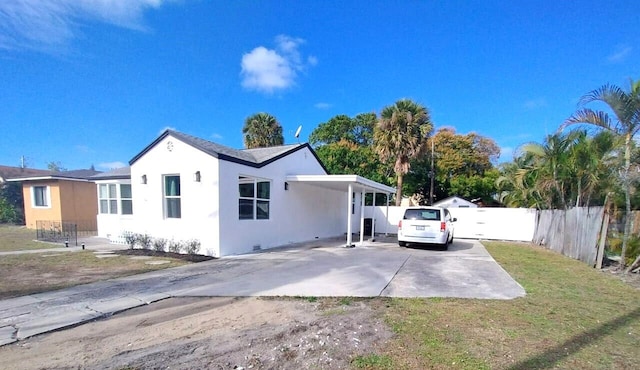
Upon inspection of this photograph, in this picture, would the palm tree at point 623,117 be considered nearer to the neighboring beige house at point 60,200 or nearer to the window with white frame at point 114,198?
the window with white frame at point 114,198

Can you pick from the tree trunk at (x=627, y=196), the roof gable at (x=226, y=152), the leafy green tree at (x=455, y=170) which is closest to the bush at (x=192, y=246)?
the roof gable at (x=226, y=152)

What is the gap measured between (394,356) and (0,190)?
113 feet

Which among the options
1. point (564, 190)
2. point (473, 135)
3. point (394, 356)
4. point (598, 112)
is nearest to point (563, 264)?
point (598, 112)

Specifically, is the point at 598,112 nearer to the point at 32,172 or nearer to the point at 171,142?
the point at 171,142

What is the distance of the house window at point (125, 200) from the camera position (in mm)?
14266

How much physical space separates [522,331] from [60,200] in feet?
71.0

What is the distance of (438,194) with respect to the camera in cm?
3359

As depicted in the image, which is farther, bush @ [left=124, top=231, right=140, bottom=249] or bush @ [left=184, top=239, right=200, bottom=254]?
bush @ [left=124, top=231, right=140, bottom=249]

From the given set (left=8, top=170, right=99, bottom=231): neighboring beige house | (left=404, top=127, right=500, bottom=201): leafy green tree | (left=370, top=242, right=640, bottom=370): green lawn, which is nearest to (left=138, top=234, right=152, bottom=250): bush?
(left=8, top=170, right=99, bottom=231): neighboring beige house

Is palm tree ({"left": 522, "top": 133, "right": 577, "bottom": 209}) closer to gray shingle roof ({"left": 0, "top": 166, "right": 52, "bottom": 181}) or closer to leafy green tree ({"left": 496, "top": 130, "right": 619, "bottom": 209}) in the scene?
leafy green tree ({"left": 496, "top": 130, "right": 619, "bottom": 209})

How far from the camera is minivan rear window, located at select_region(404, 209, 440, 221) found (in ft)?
39.4

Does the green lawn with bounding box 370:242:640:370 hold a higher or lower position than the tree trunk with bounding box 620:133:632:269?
lower

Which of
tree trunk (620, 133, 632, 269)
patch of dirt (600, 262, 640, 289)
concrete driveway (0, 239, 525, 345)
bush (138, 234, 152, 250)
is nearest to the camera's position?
concrete driveway (0, 239, 525, 345)

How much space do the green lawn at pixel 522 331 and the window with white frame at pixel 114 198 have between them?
13.5m
